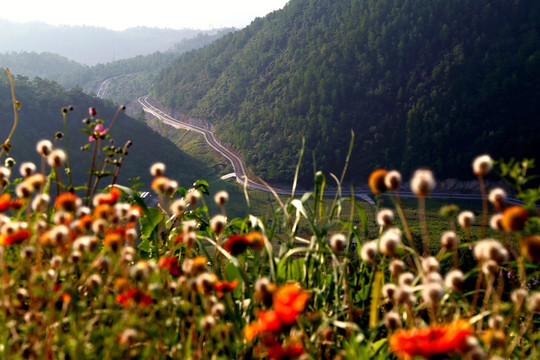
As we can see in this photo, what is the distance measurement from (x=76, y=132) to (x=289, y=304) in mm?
111657

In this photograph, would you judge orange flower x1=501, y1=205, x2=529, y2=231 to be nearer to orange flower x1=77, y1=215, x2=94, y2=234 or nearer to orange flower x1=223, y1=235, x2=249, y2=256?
orange flower x1=223, y1=235, x2=249, y2=256

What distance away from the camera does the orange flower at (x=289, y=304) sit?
153cm

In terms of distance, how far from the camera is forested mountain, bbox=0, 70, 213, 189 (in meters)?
96.1

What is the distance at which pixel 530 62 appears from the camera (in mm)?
104625

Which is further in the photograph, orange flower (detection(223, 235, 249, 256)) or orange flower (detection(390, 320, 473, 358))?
orange flower (detection(223, 235, 249, 256))

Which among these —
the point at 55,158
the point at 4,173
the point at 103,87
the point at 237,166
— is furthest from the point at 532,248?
the point at 103,87

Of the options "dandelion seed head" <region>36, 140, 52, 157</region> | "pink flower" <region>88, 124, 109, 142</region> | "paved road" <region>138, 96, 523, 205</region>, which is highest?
"pink flower" <region>88, 124, 109, 142</region>

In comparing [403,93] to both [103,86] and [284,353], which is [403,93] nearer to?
[284,353]

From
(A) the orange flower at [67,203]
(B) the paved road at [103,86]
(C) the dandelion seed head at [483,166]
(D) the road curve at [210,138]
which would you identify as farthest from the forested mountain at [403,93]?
(A) the orange flower at [67,203]

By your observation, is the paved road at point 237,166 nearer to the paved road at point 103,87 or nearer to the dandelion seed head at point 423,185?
the paved road at point 103,87

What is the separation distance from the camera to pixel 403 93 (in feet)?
368

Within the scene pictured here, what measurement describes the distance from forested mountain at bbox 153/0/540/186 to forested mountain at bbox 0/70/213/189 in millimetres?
16123

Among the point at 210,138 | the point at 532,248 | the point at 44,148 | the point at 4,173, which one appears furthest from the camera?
the point at 210,138

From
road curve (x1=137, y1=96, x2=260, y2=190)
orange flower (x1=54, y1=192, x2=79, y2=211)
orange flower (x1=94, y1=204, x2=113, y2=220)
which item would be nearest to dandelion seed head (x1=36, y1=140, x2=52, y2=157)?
orange flower (x1=54, y1=192, x2=79, y2=211)
